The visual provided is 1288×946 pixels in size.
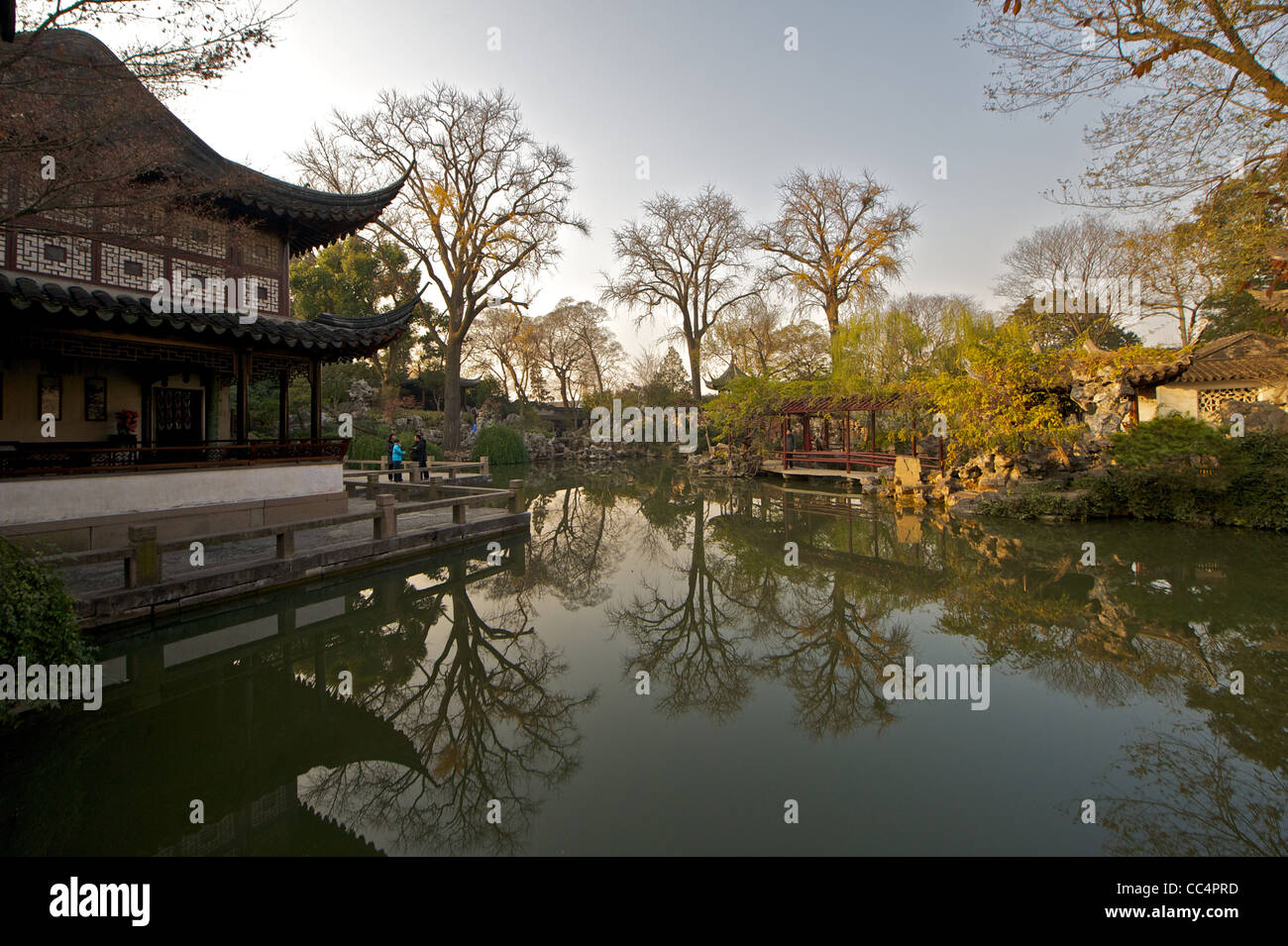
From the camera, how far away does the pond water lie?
310 cm

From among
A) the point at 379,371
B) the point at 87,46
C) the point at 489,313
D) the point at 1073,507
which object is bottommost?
the point at 1073,507

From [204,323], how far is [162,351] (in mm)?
957

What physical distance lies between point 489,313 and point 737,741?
34.0 m

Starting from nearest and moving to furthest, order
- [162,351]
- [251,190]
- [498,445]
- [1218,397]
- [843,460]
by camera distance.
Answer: [162,351]
[251,190]
[1218,397]
[843,460]
[498,445]

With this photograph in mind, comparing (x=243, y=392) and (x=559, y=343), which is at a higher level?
(x=559, y=343)

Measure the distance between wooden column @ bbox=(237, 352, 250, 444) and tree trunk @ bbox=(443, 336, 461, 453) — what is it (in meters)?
13.2

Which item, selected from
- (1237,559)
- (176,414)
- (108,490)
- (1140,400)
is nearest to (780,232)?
(1140,400)

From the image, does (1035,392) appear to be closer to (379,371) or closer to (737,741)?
(737,741)

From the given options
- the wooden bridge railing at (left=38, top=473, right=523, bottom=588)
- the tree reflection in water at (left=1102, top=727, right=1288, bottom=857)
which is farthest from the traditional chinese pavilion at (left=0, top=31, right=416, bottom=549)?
the tree reflection in water at (left=1102, top=727, right=1288, bottom=857)

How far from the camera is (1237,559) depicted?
8492 mm

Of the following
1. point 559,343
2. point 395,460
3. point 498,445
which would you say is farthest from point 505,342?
point 395,460

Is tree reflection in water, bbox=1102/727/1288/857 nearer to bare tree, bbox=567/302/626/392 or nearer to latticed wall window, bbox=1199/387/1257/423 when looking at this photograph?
latticed wall window, bbox=1199/387/1257/423

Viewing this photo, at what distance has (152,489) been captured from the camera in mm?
8016

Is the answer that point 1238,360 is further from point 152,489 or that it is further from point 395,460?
point 152,489
